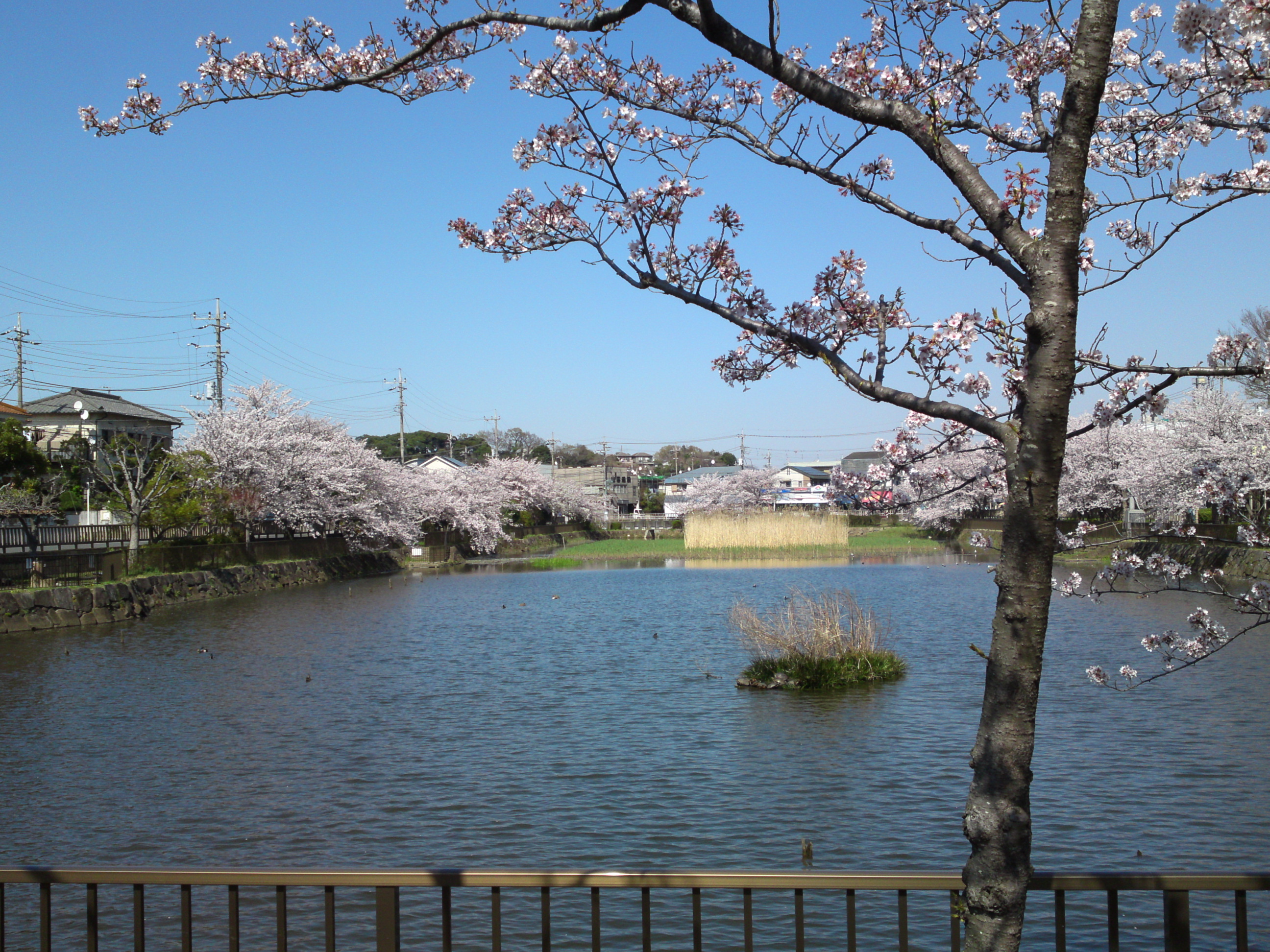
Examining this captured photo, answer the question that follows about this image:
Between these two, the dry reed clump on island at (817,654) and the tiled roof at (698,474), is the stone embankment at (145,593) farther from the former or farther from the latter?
the tiled roof at (698,474)

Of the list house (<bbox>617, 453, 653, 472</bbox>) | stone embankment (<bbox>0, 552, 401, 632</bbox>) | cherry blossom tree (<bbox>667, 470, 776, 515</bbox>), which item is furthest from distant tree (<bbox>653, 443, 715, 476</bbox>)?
stone embankment (<bbox>0, 552, 401, 632</bbox>)

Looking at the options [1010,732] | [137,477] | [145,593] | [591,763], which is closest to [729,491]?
[137,477]

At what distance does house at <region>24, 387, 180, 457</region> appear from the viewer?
47031 millimetres

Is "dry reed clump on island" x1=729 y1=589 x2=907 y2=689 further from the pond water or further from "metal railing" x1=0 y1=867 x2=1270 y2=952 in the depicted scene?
"metal railing" x1=0 y1=867 x2=1270 y2=952

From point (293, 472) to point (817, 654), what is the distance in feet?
99.3

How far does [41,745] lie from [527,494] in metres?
57.6

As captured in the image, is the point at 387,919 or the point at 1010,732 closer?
the point at 1010,732

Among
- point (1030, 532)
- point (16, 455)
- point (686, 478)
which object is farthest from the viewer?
point (686, 478)

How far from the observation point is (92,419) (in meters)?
48.7

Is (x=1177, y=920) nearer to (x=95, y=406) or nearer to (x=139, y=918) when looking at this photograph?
(x=139, y=918)

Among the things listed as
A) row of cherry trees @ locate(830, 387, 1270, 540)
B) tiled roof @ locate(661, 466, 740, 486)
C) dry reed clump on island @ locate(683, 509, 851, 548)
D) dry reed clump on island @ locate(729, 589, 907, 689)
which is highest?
tiled roof @ locate(661, 466, 740, 486)

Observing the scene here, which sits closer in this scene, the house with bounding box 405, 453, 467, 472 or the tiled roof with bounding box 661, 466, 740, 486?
the house with bounding box 405, 453, 467, 472

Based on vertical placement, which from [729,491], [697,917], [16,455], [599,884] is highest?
[729,491]

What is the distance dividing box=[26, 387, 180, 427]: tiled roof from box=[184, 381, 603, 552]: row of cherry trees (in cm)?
1217
